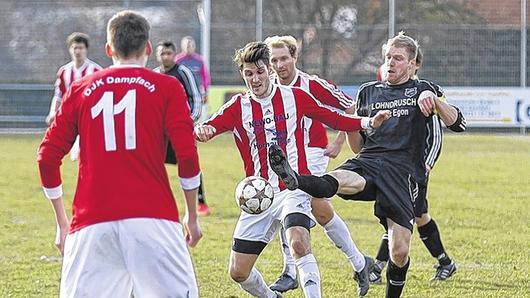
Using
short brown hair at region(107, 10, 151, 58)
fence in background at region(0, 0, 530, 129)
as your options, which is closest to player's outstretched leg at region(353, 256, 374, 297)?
short brown hair at region(107, 10, 151, 58)

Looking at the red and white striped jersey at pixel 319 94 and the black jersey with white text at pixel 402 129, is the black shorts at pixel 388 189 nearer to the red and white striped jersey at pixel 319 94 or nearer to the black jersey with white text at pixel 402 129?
the black jersey with white text at pixel 402 129

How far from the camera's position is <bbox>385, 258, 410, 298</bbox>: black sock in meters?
6.90

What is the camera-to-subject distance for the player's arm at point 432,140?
7223mm

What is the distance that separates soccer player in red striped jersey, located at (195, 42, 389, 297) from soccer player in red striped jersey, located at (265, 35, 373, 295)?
2.41 feet

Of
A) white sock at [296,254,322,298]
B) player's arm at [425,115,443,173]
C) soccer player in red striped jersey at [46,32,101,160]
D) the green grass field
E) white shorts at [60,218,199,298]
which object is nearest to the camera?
white shorts at [60,218,199,298]

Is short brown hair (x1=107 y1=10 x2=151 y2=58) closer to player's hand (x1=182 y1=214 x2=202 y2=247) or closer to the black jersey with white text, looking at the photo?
player's hand (x1=182 y1=214 x2=202 y2=247)

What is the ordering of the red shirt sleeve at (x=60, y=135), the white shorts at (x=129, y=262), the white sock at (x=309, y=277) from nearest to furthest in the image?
the white shorts at (x=129, y=262) → the red shirt sleeve at (x=60, y=135) → the white sock at (x=309, y=277)

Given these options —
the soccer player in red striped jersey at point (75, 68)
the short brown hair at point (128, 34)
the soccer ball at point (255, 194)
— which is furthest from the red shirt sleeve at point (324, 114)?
the soccer player in red striped jersey at point (75, 68)

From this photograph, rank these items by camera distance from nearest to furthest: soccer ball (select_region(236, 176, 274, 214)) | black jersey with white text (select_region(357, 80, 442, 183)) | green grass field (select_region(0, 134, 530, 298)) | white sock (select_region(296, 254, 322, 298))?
soccer ball (select_region(236, 176, 274, 214))
white sock (select_region(296, 254, 322, 298))
black jersey with white text (select_region(357, 80, 442, 183))
green grass field (select_region(0, 134, 530, 298))

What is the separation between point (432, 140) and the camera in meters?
7.34

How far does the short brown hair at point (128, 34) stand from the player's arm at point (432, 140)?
2817 mm

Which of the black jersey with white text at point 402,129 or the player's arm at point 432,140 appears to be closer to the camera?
the black jersey with white text at point 402,129

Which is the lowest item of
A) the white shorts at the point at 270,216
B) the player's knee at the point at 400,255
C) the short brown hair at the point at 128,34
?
→ the player's knee at the point at 400,255

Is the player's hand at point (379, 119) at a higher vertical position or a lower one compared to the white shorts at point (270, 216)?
higher
